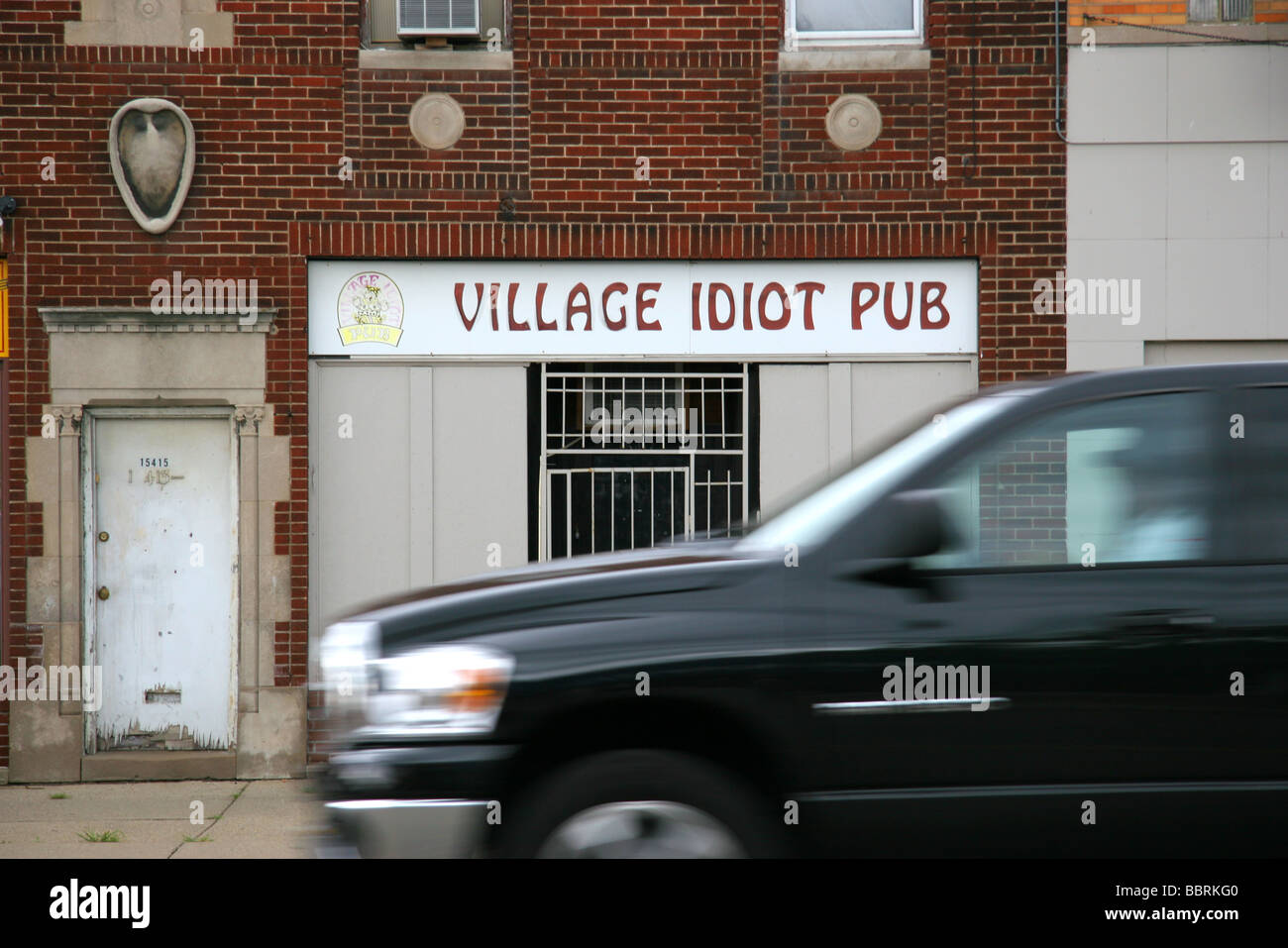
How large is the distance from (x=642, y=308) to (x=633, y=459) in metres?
1.09

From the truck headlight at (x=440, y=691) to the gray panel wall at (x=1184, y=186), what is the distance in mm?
7068

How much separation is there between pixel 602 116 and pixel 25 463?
4.75 metres

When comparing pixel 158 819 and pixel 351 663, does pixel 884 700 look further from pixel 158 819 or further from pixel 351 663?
pixel 158 819

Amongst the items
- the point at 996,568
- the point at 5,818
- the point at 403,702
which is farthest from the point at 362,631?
the point at 5,818

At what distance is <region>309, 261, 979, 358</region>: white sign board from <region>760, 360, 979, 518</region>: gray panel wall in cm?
17

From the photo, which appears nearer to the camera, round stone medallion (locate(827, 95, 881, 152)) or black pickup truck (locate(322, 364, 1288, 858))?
black pickup truck (locate(322, 364, 1288, 858))

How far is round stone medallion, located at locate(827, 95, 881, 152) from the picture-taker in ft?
31.3

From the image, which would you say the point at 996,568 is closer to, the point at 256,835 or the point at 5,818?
the point at 256,835

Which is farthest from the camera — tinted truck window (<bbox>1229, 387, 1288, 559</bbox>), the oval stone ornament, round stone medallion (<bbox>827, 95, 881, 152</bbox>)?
round stone medallion (<bbox>827, 95, 881, 152</bbox>)

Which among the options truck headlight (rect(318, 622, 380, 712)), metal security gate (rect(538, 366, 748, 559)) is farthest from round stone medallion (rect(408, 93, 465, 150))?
truck headlight (rect(318, 622, 380, 712))

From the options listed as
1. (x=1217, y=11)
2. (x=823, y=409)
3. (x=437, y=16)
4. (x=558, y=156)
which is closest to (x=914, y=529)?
(x=823, y=409)

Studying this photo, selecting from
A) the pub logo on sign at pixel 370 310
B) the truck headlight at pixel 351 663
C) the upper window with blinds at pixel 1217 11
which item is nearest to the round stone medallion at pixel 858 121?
the upper window with blinds at pixel 1217 11

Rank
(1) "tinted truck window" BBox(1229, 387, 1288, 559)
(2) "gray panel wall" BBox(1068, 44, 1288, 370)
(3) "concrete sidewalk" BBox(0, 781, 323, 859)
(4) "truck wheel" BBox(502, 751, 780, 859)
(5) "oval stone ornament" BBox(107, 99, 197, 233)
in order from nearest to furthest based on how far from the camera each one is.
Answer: (4) "truck wheel" BBox(502, 751, 780, 859), (1) "tinted truck window" BBox(1229, 387, 1288, 559), (3) "concrete sidewalk" BBox(0, 781, 323, 859), (5) "oval stone ornament" BBox(107, 99, 197, 233), (2) "gray panel wall" BBox(1068, 44, 1288, 370)

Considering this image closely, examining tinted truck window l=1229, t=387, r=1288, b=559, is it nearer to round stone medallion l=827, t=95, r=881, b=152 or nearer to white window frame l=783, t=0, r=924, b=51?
round stone medallion l=827, t=95, r=881, b=152
